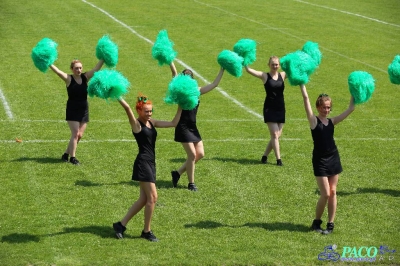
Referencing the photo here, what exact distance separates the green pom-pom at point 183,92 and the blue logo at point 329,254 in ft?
8.09

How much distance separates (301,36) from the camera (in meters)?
29.0

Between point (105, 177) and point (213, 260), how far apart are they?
4191 mm

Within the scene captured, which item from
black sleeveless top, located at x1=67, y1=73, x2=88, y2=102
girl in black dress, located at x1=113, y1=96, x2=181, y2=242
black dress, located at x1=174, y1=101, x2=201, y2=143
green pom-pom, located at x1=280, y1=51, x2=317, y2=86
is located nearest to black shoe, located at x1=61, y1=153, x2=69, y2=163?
black sleeveless top, located at x1=67, y1=73, x2=88, y2=102

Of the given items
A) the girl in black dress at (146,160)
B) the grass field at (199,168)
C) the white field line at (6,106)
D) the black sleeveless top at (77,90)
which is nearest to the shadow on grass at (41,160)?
the grass field at (199,168)

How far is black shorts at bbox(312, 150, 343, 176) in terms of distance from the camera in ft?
33.3

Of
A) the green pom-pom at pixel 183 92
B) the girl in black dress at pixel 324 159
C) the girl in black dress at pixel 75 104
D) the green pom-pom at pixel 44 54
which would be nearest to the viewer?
the green pom-pom at pixel 183 92

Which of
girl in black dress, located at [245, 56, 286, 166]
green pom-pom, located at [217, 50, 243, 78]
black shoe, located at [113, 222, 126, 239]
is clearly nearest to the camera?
black shoe, located at [113, 222, 126, 239]

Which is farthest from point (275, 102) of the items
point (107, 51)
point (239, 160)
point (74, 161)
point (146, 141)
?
point (146, 141)

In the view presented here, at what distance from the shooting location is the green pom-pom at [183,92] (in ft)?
31.7

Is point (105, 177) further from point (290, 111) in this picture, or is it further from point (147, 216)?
point (290, 111)

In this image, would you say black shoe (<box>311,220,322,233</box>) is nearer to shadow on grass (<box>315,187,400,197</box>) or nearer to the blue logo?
the blue logo

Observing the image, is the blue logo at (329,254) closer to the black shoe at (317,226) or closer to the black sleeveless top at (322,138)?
the black shoe at (317,226)

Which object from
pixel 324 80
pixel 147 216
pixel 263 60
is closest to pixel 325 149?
pixel 147 216

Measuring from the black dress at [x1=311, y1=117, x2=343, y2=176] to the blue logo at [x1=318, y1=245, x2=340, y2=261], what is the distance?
1.02 metres
